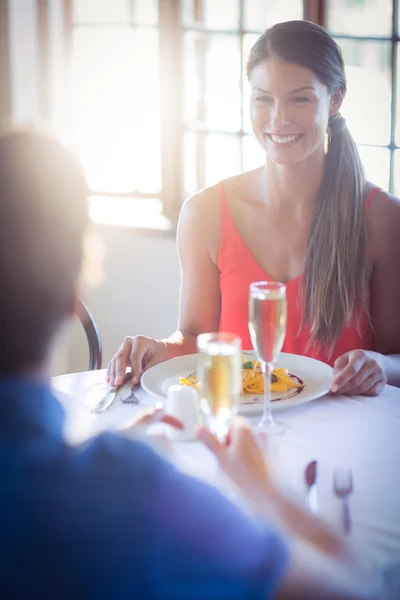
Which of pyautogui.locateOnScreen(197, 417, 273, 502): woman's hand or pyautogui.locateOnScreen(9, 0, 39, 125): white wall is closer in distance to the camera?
pyautogui.locateOnScreen(197, 417, 273, 502): woman's hand

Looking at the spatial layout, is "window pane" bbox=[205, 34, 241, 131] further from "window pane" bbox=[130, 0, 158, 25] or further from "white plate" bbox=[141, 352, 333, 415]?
"white plate" bbox=[141, 352, 333, 415]

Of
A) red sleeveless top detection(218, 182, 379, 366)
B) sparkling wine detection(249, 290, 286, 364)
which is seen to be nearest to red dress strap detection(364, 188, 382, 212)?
red sleeveless top detection(218, 182, 379, 366)

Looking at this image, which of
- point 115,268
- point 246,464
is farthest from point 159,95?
point 246,464

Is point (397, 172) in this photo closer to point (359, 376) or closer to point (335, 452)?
point (359, 376)

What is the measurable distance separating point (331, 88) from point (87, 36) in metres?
2.13

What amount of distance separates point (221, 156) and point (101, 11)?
94cm

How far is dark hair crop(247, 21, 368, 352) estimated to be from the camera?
1.85 metres

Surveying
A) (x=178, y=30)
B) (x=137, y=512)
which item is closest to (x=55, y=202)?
(x=137, y=512)

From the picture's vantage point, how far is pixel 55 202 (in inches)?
30.3

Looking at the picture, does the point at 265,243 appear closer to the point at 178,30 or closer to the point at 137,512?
the point at 137,512

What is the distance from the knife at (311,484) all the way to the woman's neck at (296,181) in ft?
3.41

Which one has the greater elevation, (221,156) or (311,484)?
(221,156)

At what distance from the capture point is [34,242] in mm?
759

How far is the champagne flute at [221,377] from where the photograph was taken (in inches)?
42.9
